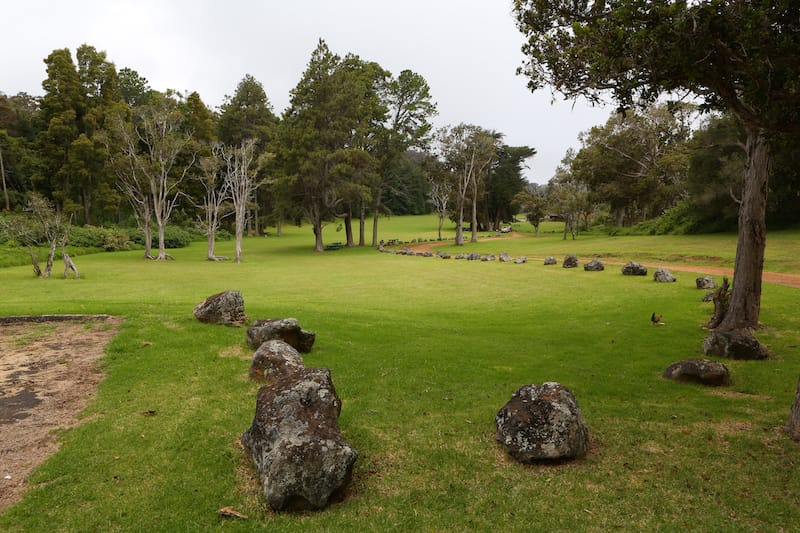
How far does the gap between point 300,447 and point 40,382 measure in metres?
6.52

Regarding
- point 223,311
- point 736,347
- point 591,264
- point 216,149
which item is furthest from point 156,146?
point 736,347

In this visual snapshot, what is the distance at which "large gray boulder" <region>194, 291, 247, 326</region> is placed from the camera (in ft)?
41.9

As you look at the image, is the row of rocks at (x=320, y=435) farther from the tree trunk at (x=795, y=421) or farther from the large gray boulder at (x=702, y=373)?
the large gray boulder at (x=702, y=373)

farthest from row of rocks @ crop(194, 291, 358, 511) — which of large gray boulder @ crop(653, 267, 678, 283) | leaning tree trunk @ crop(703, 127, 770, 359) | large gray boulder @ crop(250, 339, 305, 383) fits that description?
large gray boulder @ crop(653, 267, 678, 283)

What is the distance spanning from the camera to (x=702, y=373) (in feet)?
30.3

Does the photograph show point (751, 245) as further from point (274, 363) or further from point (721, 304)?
point (274, 363)

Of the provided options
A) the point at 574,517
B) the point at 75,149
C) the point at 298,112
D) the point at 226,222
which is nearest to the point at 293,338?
the point at 574,517

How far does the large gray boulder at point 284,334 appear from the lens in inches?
422

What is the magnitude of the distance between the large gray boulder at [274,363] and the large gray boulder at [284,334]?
1344 millimetres

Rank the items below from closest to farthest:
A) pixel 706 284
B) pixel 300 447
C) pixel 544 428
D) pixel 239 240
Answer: pixel 300 447
pixel 544 428
pixel 706 284
pixel 239 240

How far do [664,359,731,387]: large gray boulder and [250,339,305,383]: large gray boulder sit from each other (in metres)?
7.49

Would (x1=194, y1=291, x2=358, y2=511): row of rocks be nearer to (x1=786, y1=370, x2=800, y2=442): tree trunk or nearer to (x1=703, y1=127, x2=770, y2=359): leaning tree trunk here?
(x1=786, y1=370, x2=800, y2=442): tree trunk

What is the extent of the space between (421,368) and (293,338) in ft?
9.91

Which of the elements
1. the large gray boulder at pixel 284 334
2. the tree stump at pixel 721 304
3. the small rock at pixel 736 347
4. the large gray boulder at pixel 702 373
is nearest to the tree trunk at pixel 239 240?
the large gray boulder at pixel 284 334
